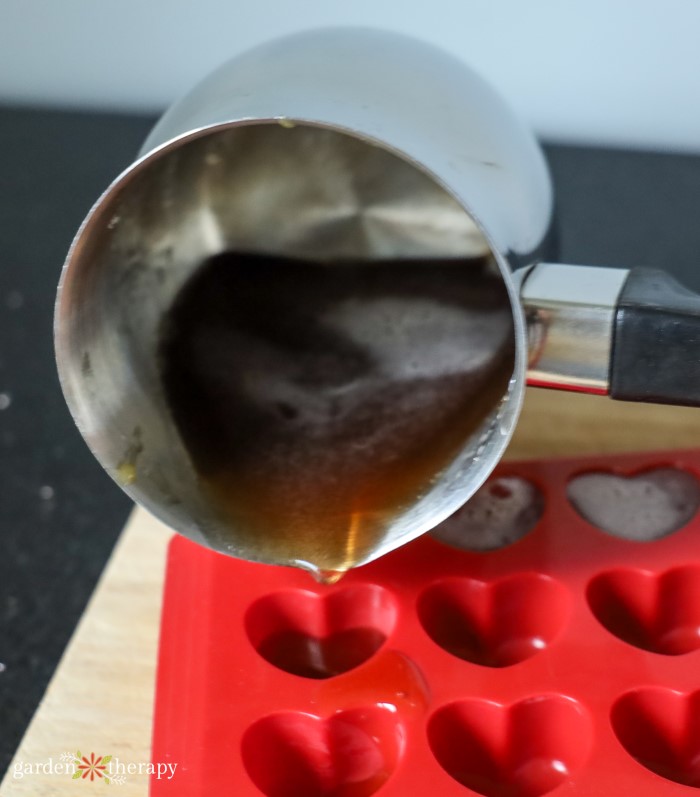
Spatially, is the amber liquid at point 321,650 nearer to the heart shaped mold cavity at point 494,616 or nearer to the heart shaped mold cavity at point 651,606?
the heart shaped mold cavity at point 494,616

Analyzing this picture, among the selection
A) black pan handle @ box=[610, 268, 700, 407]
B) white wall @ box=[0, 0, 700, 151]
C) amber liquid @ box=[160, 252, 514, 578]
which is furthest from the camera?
white wall @ box=[0, 0, 700, 151]

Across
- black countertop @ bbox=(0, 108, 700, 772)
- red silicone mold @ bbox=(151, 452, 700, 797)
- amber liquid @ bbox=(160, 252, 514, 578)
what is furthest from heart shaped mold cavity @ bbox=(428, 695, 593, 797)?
black countertop @ bbox=(0, 108, 700, 772)

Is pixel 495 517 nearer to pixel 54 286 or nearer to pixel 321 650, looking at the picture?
pixel 321 650

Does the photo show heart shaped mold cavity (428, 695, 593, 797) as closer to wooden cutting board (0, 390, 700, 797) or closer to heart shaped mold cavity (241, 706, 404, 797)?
heart shaped mold cavity (241, 706, 404, 797)

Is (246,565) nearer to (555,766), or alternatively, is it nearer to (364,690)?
(364,690)

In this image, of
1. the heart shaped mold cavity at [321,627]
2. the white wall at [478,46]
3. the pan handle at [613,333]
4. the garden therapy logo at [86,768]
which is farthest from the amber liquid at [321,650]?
the white wall at [478,46]

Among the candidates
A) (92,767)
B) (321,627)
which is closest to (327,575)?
(321,627)

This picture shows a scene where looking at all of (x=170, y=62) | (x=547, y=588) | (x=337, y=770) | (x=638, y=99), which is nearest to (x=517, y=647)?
(x=547, y=588)
